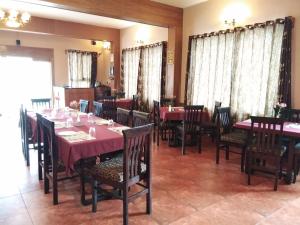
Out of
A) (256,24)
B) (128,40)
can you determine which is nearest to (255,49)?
(256,24)

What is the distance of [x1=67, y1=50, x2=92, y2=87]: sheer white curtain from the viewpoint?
8727mm

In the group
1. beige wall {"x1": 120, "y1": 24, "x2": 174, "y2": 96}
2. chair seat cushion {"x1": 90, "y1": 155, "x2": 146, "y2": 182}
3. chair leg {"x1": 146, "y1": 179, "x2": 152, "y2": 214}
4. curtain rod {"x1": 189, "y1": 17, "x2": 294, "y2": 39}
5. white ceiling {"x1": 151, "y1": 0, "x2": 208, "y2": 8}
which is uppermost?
white ceiling {"x1": 151, "y1": 0, "x2": 208, "y2": 8}

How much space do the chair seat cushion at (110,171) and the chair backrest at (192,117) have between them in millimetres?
2148

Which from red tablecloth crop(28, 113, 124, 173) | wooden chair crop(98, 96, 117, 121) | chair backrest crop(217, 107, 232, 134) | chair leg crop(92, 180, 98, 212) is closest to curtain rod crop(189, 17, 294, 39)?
chair backrest crop(217, 107, 232, 134)

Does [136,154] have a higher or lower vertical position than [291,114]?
lower

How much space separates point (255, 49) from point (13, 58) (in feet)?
23.7

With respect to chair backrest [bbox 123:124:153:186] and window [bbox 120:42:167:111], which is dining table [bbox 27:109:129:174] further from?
window [bbox 120:42:167:111]

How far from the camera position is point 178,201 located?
273cm

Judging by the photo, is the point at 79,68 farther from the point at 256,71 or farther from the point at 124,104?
the point at 256,71

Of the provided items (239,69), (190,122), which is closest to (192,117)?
(190,122)

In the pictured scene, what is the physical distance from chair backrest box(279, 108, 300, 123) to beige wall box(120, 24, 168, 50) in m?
3.73

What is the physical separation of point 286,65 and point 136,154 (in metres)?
3.24

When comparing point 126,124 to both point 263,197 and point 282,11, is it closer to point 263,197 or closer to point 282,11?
point 263,197

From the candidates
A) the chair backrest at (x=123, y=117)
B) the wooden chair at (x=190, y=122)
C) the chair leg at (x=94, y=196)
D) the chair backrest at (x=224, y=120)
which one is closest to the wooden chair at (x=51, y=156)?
the chair leg at (x=94, y=196)
